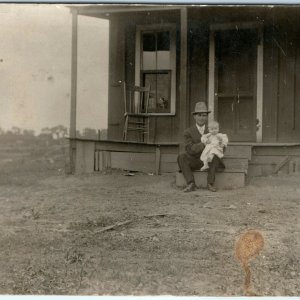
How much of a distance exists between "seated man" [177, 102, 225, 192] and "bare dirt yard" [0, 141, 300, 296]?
23 centimetres

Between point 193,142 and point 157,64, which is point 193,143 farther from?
point 157,64

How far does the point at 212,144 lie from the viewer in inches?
287

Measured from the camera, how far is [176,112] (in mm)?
9742

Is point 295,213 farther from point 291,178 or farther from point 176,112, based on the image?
point 176,112

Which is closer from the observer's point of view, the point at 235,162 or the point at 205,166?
the point at 205,166

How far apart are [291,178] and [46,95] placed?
14.3ft

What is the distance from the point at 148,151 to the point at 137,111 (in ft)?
4.16

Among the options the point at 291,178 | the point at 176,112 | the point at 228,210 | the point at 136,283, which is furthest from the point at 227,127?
the point at 136,283

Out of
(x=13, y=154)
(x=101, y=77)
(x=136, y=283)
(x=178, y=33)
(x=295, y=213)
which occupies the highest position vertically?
(x=178, y=33)

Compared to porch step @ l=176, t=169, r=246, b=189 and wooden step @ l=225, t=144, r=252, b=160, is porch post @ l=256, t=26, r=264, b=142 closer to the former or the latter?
wooden step @ l=225, t=144, r=252, b=160

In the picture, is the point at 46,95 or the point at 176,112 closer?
the point at 46,95

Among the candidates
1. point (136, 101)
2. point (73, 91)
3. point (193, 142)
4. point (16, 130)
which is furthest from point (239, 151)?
point (16, 130)

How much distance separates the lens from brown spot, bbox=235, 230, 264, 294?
5000 millimetres

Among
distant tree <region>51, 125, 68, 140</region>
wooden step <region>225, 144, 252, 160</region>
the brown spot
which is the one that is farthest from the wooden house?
the brown spot
